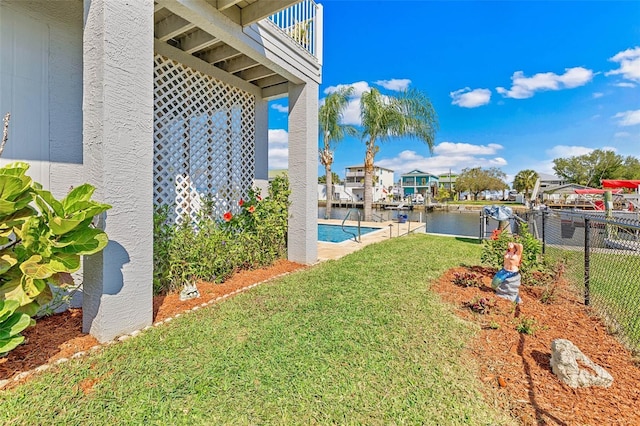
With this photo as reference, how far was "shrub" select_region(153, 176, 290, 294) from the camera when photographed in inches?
150

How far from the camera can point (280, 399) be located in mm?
1927

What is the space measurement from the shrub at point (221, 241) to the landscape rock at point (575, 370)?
3959 millimetres

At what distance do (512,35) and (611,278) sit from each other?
1475 cm

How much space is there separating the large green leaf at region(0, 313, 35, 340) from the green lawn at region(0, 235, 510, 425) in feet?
1.25

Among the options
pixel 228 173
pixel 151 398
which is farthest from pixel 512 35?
pixel 151 398

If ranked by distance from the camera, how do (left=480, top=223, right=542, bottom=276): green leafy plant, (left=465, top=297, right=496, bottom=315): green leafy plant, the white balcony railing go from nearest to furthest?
(left=465, top=297, right=496, bottom=315): green leafy plant → (left=480, top=223, right=542, bottom=276): green leafy plant → the white balcony railing

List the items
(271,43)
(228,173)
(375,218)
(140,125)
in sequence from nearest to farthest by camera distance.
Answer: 1. (140,125)
2. (271,43)
3. (228,173)
4. (375,218)

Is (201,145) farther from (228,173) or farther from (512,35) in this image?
(512,35)

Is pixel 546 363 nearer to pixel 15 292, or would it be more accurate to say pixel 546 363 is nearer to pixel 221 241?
pixel 221 241

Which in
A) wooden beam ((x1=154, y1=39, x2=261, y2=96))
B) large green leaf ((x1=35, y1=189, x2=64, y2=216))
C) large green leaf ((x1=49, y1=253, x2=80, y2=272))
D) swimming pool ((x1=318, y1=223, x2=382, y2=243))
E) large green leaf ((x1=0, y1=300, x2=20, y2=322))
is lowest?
swimming pool ((x1=318, y1=223, x2=382, y2=243))

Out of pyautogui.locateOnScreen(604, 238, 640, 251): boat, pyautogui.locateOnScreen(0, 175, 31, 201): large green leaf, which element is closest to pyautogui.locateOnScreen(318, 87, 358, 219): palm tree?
pyautogui.locateOnScreen(604, 238, 640, 251): boat

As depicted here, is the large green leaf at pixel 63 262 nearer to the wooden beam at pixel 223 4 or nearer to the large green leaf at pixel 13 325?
the large green leaf at pixel 13 325

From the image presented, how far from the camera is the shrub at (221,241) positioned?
3809 mm

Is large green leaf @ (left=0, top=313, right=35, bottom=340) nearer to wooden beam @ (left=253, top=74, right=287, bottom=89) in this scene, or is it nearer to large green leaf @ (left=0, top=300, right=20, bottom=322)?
large green leaf @ (left=0, top=300, right=20, bottom=322)
